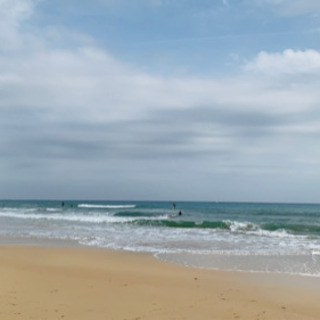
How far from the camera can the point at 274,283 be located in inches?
333

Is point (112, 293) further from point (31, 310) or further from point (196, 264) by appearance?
point (196, 264)

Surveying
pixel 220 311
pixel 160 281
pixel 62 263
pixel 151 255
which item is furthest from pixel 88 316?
pixel 151 255

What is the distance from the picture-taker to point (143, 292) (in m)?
7.29

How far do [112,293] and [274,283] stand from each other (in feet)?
11.9

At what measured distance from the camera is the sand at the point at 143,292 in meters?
5.89

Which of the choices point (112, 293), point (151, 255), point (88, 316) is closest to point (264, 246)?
point (151, 255)

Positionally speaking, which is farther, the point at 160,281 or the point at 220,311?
the point at 160,281

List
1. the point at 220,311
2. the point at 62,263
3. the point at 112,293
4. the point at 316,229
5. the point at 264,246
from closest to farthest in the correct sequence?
the point at 220,311 < the point at 112,293 < the point at 62,263 < the point at 264,246 < the point at 316,229

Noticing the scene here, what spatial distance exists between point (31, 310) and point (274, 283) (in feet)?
17.0

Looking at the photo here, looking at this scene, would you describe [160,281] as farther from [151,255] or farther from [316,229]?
[316,229]

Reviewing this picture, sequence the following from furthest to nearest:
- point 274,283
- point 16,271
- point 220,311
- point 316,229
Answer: point 316,229 < point 16,271 < point 274,283 < point 220,311

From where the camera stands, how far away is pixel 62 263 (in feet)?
35.8

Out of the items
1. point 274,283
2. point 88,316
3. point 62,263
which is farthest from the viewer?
point 62,263

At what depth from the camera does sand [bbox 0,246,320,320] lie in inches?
232
